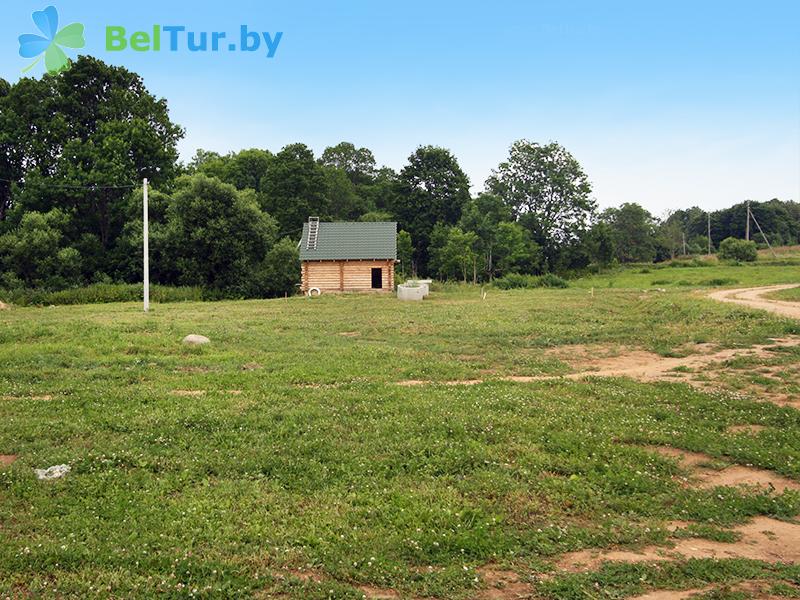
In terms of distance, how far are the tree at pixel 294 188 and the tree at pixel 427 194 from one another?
9730mm

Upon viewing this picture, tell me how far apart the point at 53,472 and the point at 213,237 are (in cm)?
3447

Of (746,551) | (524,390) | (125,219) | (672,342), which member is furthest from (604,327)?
(125,219)

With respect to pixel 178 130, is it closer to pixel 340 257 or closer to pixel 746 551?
pixel 340 257

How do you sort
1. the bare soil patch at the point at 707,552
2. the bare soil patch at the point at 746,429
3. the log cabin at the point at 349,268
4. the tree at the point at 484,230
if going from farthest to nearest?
the tree at the point at 484,230 → the log cabin at the point at 349,268 → the bare soil patch at the point at 746,429 → the bare soil patch at the point at 707,552

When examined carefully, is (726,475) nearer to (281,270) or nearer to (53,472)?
(53,472)

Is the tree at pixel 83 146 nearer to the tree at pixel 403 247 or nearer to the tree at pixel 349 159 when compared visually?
the tree at pixel 403 247

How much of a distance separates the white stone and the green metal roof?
33462 mm

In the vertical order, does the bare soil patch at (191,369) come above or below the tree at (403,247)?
below

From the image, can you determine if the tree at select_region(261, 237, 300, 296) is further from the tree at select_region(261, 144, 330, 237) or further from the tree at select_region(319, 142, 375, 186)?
the tree at select_region(319, 142, 375, 186)

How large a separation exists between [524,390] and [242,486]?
221 inches

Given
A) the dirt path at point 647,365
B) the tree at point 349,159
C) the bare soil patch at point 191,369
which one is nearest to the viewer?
the dirt path at point 647,365

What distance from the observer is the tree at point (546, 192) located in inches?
2662

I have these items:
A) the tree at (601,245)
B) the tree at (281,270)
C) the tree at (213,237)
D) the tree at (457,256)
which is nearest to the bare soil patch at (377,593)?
the tree at (213,237)

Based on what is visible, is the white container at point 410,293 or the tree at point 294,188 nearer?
the white container at point 410,293
